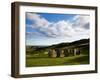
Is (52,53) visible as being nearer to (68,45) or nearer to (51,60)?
(51,60)

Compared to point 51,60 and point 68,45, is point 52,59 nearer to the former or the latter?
point 51,60

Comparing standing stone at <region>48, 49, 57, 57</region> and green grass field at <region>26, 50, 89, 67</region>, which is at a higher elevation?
standing stone at <region>48, 49, 57, 57</region>

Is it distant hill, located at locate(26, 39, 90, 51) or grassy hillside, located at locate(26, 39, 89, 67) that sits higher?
distant hill, located at locate(26, 39, 90, 51)

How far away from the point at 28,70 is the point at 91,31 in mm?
683

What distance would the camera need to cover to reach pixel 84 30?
7.41 ft

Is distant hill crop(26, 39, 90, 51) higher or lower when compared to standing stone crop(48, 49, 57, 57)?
higher

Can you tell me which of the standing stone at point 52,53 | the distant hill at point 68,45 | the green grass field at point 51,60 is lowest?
the green grass field at point 51,60

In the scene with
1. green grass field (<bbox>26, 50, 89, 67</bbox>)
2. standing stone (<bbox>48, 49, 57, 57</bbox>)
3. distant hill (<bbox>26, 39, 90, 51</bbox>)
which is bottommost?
green grass field (<bbox>26, 50, 89, 67</bbox>)

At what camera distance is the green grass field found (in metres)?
2.06

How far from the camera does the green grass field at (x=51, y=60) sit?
2.06 m

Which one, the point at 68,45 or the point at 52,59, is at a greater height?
the point at 68,45

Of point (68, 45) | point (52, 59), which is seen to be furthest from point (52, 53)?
point (68, 45)

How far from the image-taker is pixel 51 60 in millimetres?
2129

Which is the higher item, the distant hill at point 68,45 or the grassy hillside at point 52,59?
the distant hill at point 68,45
